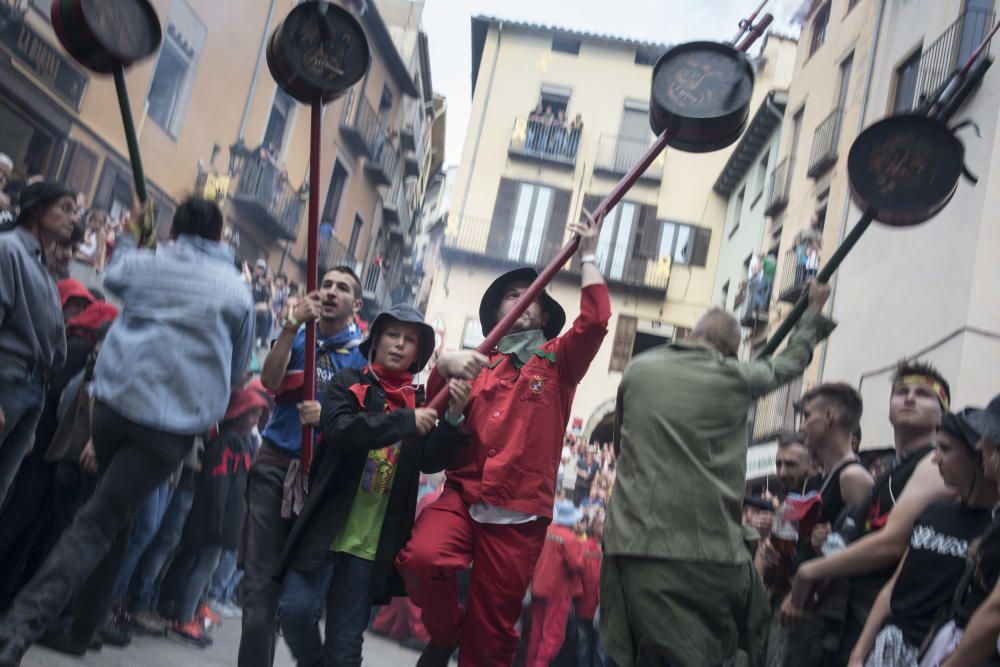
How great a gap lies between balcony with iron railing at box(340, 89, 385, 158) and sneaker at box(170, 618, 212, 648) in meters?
18.9

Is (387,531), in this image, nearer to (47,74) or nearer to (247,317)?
(247,317)

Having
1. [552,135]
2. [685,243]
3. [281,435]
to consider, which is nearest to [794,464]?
[281,435]

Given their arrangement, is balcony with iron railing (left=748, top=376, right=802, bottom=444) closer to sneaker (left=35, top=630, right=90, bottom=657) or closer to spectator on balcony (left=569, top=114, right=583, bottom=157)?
spectator on balcony (left=569, top=114, right=583, bottom=157)

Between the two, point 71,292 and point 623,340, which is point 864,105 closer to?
point 623,340

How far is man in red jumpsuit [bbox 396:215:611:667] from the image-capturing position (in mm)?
3797

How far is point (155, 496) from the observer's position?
5.50 m

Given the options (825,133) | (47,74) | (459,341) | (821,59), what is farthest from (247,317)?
(459,341)

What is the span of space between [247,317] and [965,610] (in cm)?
296

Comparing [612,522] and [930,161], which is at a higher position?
[930,161]

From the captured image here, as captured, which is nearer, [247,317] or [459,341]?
[247,317]

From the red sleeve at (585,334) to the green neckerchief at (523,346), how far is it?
67 mm

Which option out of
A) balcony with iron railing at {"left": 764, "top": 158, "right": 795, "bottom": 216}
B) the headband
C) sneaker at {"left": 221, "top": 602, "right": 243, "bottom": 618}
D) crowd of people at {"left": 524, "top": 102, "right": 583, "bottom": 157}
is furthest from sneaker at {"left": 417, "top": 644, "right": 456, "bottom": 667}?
crowd of people at {"left": 524, "top": 102, "right": 583, "bottom": 157}

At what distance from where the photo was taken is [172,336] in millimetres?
3904

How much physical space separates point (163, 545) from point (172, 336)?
2451 millimetres
